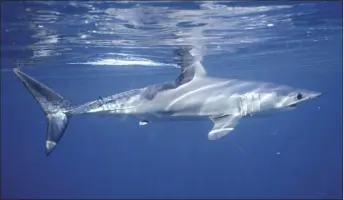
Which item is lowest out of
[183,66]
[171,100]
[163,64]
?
[163,64]

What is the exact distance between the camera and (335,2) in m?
13.0

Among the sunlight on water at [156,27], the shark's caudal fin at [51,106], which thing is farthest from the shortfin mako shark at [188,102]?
the sunlight on water at [156,27]

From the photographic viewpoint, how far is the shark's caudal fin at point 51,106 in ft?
31.0

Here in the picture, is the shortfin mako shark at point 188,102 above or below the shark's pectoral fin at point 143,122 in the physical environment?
above

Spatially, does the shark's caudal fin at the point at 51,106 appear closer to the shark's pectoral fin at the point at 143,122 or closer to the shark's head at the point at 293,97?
the shark's pectoral fin at the point at 143,122

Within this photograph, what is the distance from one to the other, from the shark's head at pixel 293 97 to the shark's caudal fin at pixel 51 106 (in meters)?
5.45

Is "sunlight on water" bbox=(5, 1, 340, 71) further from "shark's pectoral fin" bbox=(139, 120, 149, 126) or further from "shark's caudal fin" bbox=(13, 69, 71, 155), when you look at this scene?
"shark's pectoral fin" bbox=(139, 120, 149, 126)

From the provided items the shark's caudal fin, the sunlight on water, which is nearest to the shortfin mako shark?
the shark's caudal fin

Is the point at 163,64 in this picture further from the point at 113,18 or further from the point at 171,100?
the point at 171,100

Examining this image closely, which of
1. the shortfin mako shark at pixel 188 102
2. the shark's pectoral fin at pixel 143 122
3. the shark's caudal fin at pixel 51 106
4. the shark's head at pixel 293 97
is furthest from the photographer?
the shark's caudal fin at pixel 51 106

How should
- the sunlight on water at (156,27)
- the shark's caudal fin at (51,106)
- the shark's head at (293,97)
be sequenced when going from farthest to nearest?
the sunlight on water at (156,27), the shark's caudal fin at (51,106), the shark's head at (293,97)


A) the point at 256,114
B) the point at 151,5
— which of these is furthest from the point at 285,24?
the point at 256,114

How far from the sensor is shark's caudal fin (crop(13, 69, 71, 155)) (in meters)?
9.46

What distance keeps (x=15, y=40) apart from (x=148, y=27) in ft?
19.7
